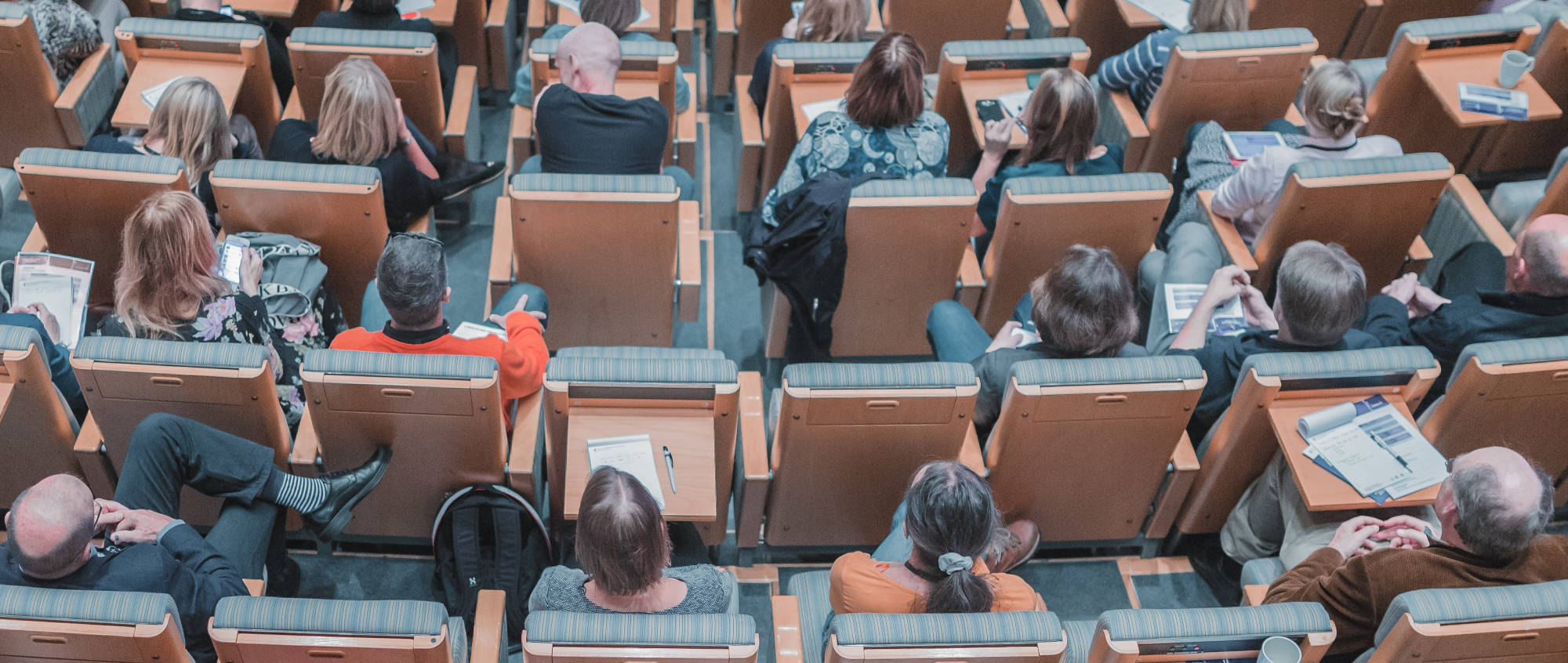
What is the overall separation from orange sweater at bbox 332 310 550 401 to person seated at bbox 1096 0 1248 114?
219 centimetres

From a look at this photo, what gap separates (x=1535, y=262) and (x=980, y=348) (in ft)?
4.64

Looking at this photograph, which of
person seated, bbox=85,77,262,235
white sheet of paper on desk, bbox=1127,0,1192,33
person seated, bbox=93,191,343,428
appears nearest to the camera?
person seated, bbox=93,191,343,428

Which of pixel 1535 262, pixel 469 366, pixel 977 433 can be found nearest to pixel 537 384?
pixel 469 366

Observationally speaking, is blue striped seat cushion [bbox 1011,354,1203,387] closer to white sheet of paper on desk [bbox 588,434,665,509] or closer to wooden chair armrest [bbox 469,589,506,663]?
white sheet of paper on desk [bbox 588,434,665,509]

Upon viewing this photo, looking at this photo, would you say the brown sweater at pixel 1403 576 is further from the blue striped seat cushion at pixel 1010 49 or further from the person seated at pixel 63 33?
the person seated at pixel 63 33

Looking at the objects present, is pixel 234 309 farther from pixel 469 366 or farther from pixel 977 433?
pixel 977 433

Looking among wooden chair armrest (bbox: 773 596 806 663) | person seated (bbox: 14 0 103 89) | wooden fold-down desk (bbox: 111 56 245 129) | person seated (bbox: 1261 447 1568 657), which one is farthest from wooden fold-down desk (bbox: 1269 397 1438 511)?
person seated (bbox: 14 0 103 89)

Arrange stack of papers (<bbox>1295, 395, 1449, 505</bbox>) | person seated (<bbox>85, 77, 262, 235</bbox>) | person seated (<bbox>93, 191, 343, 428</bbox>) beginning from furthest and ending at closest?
person seated (<bbox>85, 77, 262, 235</bbox>)
person seated (<bbox>93, 191, 343, 428</bbox>)
stack of papers (<bbox>1295, 395, 1449, 505</bbox>)

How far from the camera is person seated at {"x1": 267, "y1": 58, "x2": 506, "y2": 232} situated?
3.49 metres

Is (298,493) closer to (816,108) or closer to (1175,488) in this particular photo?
(816,108)

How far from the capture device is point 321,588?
3121mm

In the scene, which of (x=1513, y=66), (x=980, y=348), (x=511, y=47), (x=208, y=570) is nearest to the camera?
(x=208, y=570)

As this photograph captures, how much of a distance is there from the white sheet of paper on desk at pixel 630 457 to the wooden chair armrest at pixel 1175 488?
126 cm

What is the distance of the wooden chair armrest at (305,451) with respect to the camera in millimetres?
2844
